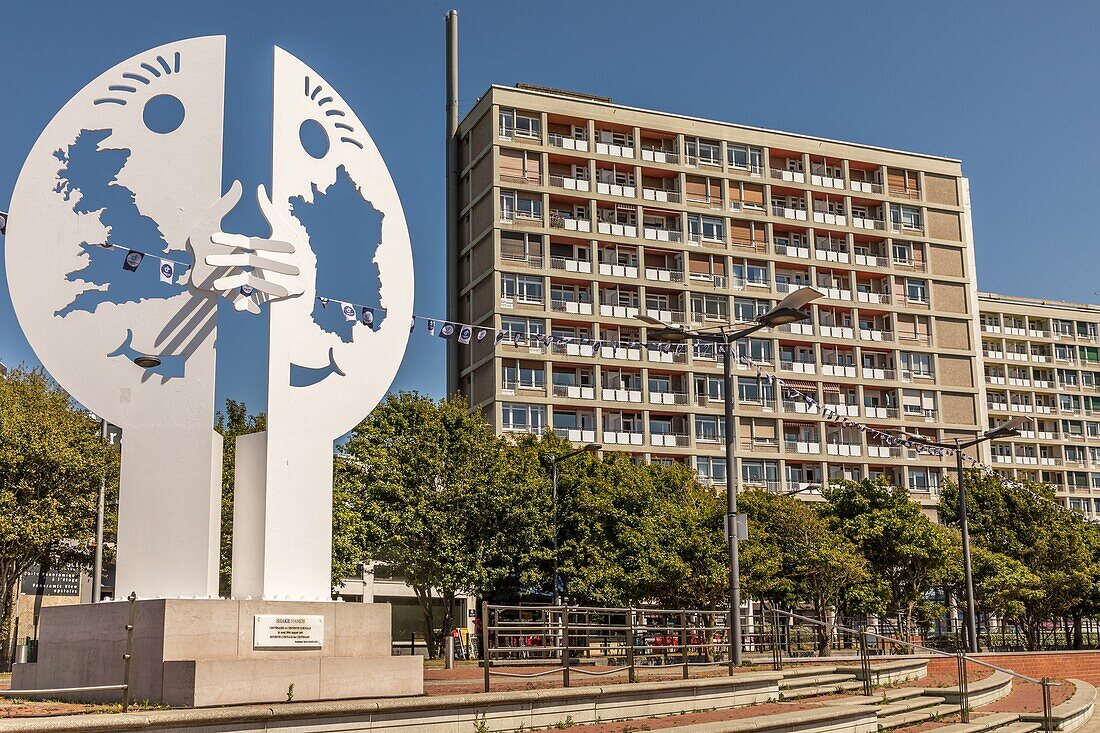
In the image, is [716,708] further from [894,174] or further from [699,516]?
[894,174]

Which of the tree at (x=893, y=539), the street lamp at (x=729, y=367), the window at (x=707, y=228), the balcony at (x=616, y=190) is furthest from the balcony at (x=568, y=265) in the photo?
the street lamp at (x=729, y=367)

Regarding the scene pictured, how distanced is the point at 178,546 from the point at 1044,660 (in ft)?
107

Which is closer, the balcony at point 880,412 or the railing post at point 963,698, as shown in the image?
the railing post at point 963,698

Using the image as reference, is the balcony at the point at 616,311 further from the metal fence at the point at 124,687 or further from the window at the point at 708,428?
the metal fence at the point at 124,687

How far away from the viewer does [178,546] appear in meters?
13.7

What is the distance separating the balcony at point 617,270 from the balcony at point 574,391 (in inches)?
268

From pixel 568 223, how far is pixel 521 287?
15.8 ft

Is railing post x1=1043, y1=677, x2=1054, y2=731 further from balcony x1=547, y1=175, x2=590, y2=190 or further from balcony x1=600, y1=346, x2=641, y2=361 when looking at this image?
balcony x1=547, y1=175, x2=590, y2=190

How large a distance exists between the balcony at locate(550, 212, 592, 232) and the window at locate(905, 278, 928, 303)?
74.8 feet

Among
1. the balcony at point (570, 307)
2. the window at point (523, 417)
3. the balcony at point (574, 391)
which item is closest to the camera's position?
the window at point (523, 417)

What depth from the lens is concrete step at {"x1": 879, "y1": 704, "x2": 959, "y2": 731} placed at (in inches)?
718

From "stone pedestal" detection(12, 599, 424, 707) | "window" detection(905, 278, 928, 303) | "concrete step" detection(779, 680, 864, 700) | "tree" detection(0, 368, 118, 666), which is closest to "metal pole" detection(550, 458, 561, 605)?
"tree" detection(0, 368, 118, 666)

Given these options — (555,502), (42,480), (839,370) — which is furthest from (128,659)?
(839,370)

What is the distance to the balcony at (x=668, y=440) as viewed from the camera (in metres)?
64.5
